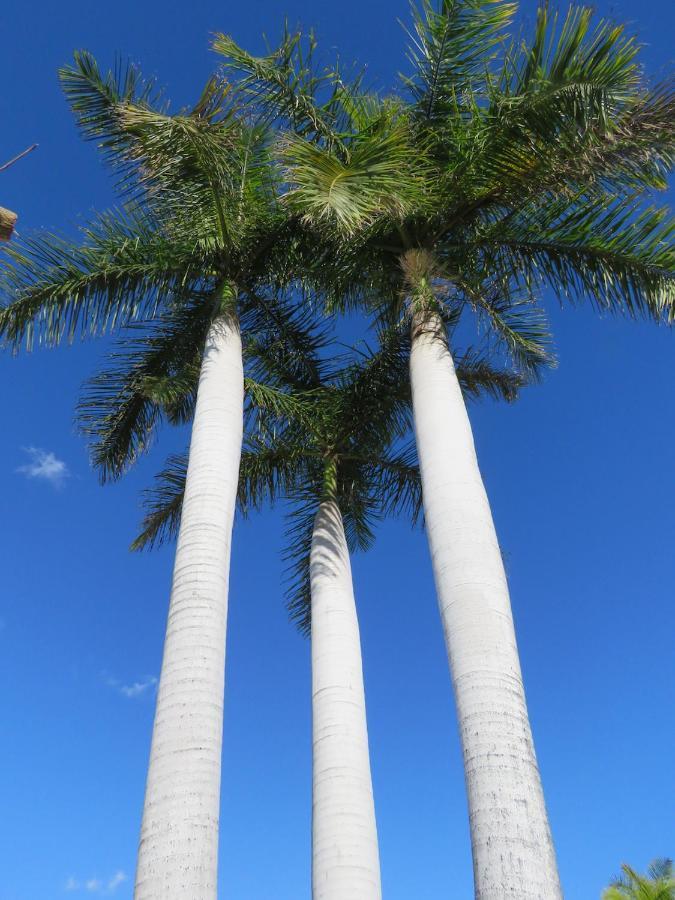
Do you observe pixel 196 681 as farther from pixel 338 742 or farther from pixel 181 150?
pixel 181 150

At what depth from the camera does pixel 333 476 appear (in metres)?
12.2

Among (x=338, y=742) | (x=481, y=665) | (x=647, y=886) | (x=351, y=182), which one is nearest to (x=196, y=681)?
(x=481, y=665)

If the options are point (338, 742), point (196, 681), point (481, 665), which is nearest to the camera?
point (481, 665)

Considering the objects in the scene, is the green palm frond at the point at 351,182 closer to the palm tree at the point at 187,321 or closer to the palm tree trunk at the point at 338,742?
the palm tree at the point at 187,321

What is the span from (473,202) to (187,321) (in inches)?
173

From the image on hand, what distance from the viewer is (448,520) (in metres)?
7.04

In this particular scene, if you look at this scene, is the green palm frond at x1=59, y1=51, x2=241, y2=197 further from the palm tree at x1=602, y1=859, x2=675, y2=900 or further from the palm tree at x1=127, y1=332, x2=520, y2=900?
the palm tree at x1=602, y1=859, x2=675, y2=900

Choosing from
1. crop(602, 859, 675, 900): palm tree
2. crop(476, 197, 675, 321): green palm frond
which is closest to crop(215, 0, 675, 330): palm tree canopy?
crop(476, 197, 675, 321): green palm frond

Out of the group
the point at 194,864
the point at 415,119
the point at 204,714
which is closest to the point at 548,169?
the point at 415,119

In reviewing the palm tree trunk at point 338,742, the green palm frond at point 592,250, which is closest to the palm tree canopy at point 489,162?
the green palm frond at point 592,250

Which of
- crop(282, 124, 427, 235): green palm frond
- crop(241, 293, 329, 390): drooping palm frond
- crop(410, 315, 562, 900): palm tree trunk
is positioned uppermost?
crop(241, 293, 329, 390): drooping palm frond

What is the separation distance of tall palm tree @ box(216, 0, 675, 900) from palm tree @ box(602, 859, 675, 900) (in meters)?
19.0

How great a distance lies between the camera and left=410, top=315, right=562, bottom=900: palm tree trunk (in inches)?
202

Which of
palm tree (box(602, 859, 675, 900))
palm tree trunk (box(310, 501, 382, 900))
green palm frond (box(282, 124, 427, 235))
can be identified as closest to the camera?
palm tree trunk (box(310, 501, 382, 900))
